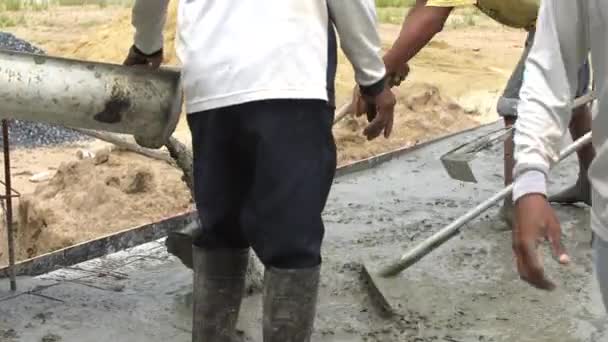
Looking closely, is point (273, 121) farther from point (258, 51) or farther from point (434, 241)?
point (434, 241)

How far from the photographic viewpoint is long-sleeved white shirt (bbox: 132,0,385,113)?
2078 mm

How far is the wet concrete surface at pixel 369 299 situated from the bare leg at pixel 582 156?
6 centimetres

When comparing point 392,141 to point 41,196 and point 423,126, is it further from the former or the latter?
point 41,196

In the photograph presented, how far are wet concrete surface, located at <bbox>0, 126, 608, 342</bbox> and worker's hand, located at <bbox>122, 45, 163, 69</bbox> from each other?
2.69 ft

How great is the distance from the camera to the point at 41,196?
5.60 metres

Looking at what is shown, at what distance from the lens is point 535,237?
1.57 metres

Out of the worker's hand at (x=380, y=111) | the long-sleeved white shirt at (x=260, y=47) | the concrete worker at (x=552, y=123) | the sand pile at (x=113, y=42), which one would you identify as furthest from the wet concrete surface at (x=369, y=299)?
the sand pile at (x=113, y=42)

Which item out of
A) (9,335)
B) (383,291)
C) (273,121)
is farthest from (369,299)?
(273,121)

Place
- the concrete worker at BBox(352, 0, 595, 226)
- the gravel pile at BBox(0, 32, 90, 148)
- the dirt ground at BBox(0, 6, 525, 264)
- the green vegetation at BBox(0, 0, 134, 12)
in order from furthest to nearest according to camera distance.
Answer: the green vegetation at BBox(0, 0, 134, 12) < the gravel pile at BBox(0, 32, 90, 148) < the dirt ground at BBox(0, 6, 525, 264) < the concrete worker at BBox(352, 0, 595, 226)

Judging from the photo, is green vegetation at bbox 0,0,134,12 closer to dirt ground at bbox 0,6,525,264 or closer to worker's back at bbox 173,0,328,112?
dirt ground at bbox 0,6,525,264

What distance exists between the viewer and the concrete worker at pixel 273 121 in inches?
82.1

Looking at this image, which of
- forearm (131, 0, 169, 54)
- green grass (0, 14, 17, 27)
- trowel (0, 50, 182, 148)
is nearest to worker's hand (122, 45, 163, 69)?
forearm (131, 0, 169, 54)

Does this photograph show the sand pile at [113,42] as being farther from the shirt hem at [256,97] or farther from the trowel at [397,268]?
the shirt hem at [256,97]

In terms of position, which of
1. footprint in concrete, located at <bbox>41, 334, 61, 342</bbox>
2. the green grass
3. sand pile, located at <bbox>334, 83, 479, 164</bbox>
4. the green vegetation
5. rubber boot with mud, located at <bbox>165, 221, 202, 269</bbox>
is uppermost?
rubber boot with mud, located at <bbox>165, 221, 202, 269</bbox>
